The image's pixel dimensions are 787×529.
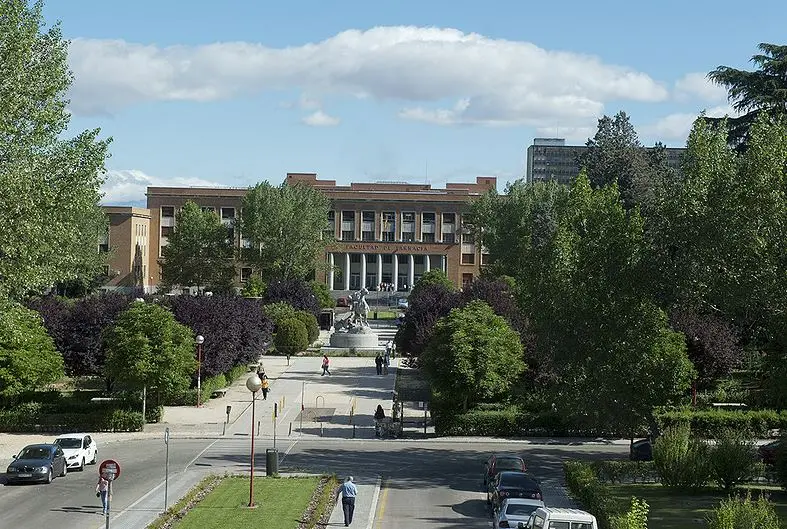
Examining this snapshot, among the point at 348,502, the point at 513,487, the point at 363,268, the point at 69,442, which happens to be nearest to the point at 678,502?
the point at 513,487

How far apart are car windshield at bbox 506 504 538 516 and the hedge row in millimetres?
26271

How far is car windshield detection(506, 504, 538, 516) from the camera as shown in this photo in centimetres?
2748

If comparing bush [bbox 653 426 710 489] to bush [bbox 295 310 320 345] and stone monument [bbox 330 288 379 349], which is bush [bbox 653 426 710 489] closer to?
stone monument [bbox 330 288 379 349]

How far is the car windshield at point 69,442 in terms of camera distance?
1565 inches

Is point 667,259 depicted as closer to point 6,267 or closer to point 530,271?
point 530,271

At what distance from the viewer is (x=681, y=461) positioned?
3419 centimetres

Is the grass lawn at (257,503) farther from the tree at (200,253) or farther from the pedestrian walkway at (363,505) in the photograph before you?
the tree at (200,253)

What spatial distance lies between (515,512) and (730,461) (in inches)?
386

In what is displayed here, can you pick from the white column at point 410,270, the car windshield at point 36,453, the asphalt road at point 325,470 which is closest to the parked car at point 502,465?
the asphalt road at point 325,470

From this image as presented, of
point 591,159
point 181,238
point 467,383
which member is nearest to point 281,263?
point 181,238

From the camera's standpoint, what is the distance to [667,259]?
39.0 m

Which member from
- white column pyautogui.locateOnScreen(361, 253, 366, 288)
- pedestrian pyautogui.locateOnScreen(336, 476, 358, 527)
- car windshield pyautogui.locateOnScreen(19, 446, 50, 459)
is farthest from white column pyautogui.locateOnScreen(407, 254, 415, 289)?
pedestrian pyautogui.locateOnScreen(336, 476, 358, 527)

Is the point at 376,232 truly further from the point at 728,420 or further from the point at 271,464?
the point at 271,464

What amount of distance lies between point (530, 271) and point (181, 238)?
82.4 meters
